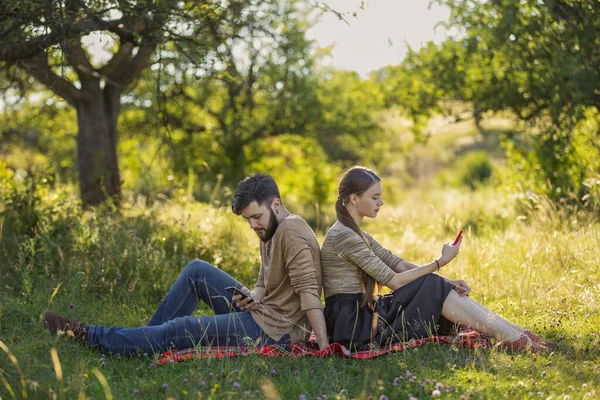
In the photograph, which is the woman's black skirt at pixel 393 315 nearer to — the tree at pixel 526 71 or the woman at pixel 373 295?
the woman at pixel 373 295

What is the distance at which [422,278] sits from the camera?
4980 mm

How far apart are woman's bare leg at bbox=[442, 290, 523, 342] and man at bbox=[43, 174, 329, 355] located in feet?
2.84

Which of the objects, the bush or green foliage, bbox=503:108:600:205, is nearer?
green foliage, bbox=503:108:600:205

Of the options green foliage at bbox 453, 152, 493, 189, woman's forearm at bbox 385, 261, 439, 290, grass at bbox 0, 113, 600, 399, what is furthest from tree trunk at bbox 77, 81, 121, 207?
green foliage at bbox 453, 152, 493, 189

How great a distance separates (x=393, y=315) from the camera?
503 cm

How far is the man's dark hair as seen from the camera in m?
4.80

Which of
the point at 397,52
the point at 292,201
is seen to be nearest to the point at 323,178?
the point at 292,201

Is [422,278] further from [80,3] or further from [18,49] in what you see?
[18,49]

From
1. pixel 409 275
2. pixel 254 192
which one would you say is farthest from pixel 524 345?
pixel 254 192

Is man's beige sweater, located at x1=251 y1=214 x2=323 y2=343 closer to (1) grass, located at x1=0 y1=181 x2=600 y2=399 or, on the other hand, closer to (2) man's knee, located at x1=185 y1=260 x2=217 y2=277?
(1) grass, located at x1=0 y1=181 x2=600 y2=399

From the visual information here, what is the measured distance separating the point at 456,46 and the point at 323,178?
236 inches

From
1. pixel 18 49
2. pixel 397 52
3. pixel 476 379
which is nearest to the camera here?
pixel 476 379

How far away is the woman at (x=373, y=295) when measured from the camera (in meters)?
4.89

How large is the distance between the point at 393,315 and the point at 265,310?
0.87 m
